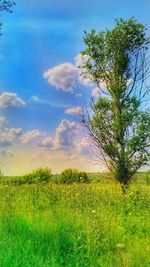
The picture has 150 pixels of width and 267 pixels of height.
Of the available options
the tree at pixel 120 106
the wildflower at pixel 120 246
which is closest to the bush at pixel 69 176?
A: the tree at pixel 120 106

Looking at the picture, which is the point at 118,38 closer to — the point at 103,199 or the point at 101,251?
the point at 103,199

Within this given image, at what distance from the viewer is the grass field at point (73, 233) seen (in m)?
6.97

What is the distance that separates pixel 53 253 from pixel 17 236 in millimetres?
1131

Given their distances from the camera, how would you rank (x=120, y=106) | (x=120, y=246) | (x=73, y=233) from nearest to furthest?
(x=120, y=246)
(x=73, y=233)
(x=120, y=106)

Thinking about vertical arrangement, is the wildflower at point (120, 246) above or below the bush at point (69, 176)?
below

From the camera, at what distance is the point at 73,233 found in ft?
27.6

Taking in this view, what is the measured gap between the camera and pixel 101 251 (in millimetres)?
7652

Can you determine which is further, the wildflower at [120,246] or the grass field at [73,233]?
the wildflower at [120,246]

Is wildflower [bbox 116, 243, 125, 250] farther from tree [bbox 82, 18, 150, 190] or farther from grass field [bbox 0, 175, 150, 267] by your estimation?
tree [bbox 82, 18, 150, 190]

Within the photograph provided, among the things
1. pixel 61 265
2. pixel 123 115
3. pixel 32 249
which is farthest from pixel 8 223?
pixel 123 115

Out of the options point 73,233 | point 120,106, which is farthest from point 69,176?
point 73,233

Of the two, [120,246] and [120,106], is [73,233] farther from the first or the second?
[120,106]

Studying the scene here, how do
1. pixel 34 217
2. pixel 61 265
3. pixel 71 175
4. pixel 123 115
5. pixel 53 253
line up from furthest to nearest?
pixel 71 175, pixel 123 115, pixel 34 217, pixel 53 253, pixel 61 265

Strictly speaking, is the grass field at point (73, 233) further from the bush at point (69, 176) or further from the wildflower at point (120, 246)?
the bush at point (69, 176)
